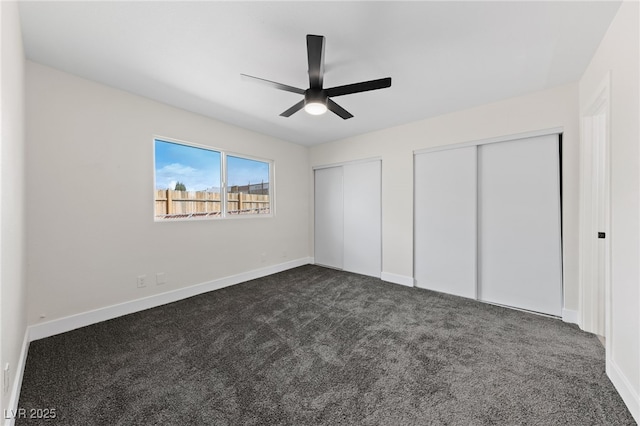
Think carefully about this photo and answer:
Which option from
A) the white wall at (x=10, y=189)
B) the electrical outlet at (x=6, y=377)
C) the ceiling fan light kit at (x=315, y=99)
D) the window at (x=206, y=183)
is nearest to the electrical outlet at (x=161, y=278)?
the window at (x=206, y=183)

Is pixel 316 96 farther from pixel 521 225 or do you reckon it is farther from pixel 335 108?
pixel 521 225

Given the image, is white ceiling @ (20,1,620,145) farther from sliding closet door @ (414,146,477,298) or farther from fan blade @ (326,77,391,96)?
sliding closet door @ (414,146,477,298)

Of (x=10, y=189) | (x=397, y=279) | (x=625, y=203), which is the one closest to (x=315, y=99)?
(x=10, y=189)

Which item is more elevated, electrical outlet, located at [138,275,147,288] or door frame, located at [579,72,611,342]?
door frame, located at [579,72,611,342]

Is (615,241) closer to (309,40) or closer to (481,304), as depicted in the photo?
(481,304)

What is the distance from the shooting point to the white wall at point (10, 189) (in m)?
1.21

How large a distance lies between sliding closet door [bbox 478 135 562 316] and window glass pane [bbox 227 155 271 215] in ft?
10.6

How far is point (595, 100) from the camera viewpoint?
197cm

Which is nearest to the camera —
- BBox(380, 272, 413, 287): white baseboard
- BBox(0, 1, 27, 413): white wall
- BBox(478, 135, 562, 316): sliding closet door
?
BBox(0, 1, 27, 413): white wall

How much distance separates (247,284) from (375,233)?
2.19 meters

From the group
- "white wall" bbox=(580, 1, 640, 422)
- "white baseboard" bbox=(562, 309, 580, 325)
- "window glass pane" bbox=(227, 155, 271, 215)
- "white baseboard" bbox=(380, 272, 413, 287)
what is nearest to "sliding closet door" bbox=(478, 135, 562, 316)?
"white baseboard" bbox=(562, 309, 580, 325)

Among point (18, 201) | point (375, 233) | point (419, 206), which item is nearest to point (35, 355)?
point (18, 201)

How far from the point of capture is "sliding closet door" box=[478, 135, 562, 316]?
2.62 m

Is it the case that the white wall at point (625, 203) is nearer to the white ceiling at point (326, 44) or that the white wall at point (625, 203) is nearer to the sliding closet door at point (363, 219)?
the white ceiling at point (326, 44)
